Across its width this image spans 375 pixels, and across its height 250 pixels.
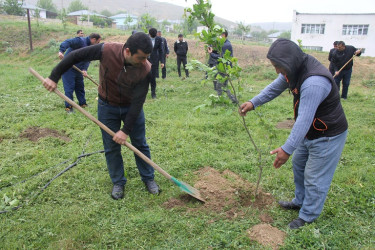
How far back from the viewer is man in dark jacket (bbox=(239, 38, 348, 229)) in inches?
89.2

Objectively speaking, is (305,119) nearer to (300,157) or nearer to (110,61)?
(300,157)

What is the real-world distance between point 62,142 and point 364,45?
38991 millimetres

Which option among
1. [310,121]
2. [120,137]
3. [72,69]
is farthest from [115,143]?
[72,69]

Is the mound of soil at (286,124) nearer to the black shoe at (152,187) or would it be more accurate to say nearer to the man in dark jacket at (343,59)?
the man in dark jacket at (343,59)

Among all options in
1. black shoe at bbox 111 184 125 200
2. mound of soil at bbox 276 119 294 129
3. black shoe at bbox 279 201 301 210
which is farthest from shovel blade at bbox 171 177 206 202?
mound of soil at bbox 276 119 294 129

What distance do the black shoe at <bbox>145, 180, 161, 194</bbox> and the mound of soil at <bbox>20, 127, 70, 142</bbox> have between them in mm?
2366

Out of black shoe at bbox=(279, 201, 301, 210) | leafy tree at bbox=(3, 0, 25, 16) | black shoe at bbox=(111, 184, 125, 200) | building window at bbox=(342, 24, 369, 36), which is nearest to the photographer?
black shoe at bbox=(279, 201, 301, 210)

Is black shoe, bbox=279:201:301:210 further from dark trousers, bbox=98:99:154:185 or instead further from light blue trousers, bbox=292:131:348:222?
dark trousers, bbox=98:99:154:185

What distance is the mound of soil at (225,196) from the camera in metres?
3.24

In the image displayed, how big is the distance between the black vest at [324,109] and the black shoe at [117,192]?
2.25 meters

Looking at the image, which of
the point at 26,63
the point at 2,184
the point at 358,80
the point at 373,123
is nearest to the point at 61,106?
the point at 2,184

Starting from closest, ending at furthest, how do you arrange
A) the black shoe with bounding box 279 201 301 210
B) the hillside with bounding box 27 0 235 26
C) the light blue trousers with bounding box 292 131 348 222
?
the light blue trousers with bounding box 292 131 348 222
the black shoe with bounding box 279 201 301 210
the hillside with bounding box 27 0 235 26

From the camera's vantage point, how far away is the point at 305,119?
225 centimetres

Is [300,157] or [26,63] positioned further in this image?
[26,63]
